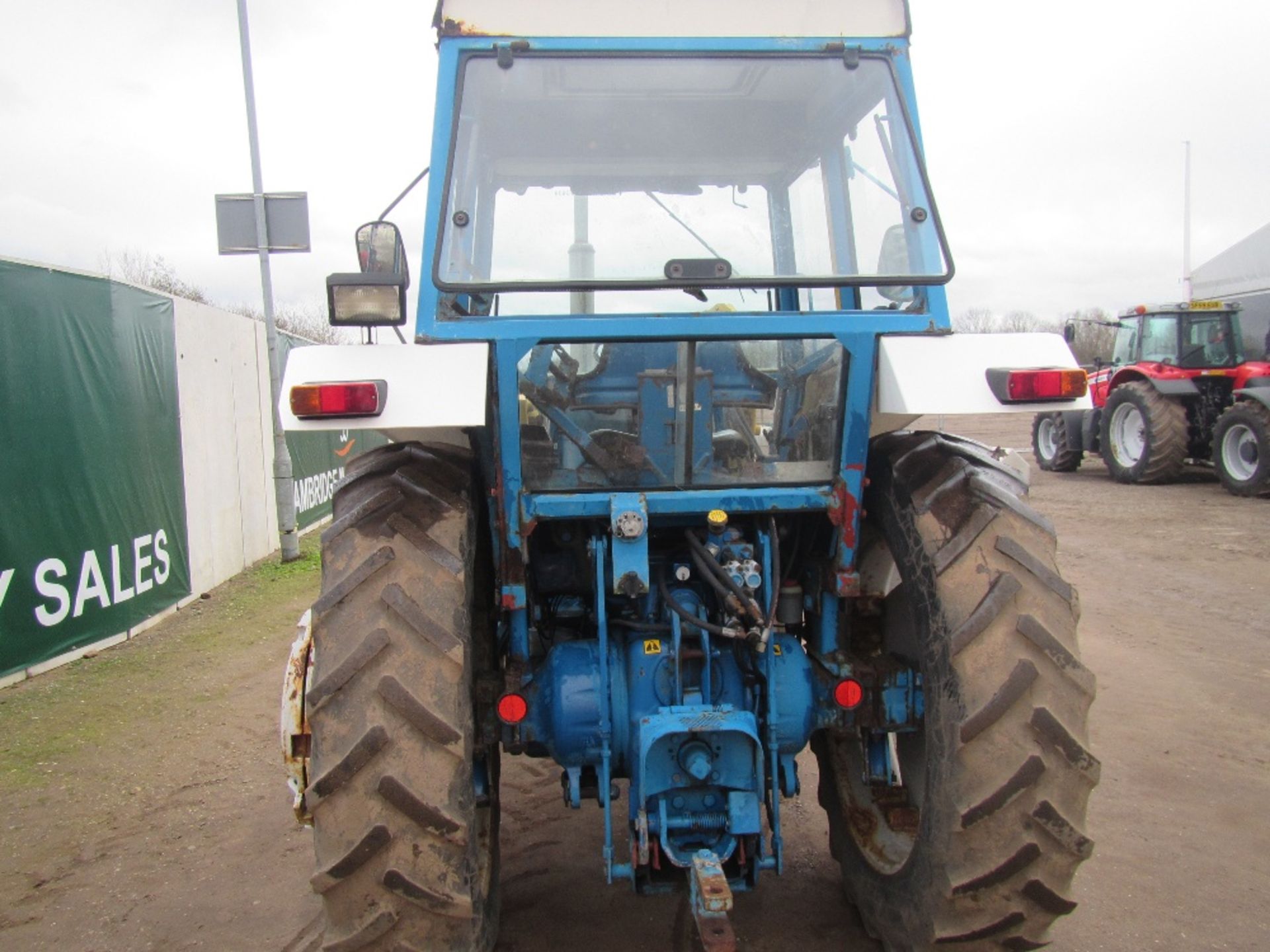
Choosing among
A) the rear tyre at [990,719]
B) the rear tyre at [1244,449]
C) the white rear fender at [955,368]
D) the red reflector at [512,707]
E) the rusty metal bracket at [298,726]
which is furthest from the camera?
the rear tyre at [1244,449]

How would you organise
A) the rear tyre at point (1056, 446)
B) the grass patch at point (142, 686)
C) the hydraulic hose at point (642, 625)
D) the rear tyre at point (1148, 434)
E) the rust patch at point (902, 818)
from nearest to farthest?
the hydraulic hose at point (642, 625)
the rust patch at point (902, 818)
the grass patch at point (142, 686)
the rear tyre at point (1148, 434)
the rear tyre at point (1056, 446)

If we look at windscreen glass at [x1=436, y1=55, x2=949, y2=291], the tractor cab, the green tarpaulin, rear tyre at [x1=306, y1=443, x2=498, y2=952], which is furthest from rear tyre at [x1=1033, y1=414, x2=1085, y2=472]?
rear tyre at [x1=306, y1=443, x2=498, y2=952]

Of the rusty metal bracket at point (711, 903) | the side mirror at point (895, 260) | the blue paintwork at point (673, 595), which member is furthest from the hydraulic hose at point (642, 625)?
the side mirror at point (895, 260)

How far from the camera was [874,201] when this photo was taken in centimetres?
290

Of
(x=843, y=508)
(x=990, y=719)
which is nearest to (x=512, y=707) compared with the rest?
(x=843, y=508)

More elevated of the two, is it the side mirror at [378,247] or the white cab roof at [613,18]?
the white cab roof at [613,18]

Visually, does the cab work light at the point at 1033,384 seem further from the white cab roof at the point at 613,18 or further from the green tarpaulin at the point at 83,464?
the green tarpaulin at the point at 83,464

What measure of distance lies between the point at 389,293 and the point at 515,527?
704 millimetres

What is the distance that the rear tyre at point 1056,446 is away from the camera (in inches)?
629

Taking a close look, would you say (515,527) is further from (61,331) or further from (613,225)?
(61,331)

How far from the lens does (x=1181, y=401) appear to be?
44.4ft

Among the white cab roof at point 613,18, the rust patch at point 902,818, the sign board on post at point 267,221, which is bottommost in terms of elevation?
the rust patch at point 902,818

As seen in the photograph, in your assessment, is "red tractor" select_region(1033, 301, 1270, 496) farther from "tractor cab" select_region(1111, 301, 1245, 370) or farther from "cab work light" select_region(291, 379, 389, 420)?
"cab work light" select_region(291, 379, 389, 420)

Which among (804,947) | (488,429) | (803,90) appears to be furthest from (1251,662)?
(488,429)
